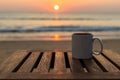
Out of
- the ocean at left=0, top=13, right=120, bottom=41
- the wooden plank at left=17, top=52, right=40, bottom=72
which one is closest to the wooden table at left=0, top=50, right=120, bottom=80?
the wooden plank at left=17, top=52, right=40, bottom=72

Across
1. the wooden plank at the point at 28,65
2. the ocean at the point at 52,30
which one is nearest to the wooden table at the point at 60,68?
the wooden plank at the point at 28,65

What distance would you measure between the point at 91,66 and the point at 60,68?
16cm

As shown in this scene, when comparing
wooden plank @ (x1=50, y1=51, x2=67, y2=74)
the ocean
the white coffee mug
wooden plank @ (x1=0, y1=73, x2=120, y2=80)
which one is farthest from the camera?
the ocean

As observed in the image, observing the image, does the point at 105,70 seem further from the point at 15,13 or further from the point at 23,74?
the point at 15,13

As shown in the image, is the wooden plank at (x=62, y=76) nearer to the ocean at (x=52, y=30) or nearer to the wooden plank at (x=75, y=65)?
the wooden plank at (x=75, y=65)

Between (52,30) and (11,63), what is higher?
(11,63)

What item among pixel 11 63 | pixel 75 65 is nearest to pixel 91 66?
pixel 75 65

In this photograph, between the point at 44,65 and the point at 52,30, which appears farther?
the point at 52,30

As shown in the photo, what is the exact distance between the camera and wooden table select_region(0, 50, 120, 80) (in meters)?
1.21

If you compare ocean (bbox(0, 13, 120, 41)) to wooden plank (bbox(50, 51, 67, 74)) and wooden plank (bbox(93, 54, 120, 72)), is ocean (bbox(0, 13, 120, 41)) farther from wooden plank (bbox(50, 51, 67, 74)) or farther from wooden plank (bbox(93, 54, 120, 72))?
wooden plank (bbox(93, 54, 120, 72))

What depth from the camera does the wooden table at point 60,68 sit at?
3.98ft

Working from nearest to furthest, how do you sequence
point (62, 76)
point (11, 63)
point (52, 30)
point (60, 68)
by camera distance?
point (62, 76)
point (60, 68)
point (11, 63)
point (52, 30)

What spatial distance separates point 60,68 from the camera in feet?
4.50

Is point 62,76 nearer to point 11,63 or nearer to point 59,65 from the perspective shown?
point 59,65
